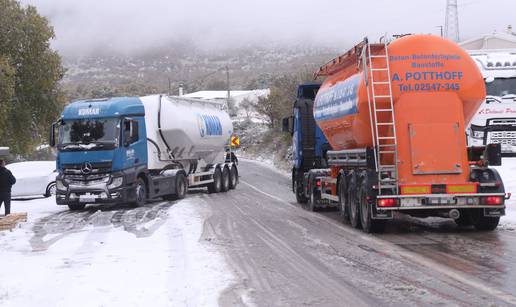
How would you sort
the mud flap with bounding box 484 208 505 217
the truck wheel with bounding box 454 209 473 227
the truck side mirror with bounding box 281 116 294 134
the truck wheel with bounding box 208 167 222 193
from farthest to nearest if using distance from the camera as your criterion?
the truck wheel with bounding box 208 167 222 193 → the truck side mirror with bounding box 281 116 294 134 → the truck wheel with bounding box 454 209 473 227 → the mud flap with bounding box 484 208 505 217

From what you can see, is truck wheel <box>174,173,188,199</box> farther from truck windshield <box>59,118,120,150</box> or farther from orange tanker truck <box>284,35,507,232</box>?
orange tanker truck <box>284,35,507,232</box>

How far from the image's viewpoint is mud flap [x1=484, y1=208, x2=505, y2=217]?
469 inches

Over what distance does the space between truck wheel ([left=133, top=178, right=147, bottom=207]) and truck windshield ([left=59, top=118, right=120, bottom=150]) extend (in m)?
1.88

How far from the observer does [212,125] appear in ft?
89.7

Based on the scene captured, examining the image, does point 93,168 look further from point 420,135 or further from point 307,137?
point 420,135

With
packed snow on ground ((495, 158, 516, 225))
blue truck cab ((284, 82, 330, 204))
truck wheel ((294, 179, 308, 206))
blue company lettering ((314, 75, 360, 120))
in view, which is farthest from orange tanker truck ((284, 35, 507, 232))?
truck wheel ((294, 179, 308, 206))

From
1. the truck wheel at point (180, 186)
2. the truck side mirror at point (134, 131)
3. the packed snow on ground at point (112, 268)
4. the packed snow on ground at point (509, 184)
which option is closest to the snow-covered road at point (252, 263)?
the packed snow on ground at point (112, 268)

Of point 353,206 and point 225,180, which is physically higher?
point 225,180

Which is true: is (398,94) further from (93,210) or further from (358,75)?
(93,210)

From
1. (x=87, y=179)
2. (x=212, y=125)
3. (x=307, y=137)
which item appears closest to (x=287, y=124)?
(x=307, y=137)

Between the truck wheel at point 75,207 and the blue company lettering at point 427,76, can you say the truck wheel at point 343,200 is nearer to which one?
the blue company lettering at point 427,76

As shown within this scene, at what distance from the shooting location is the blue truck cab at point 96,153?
18.9 m

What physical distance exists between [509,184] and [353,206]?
26.3ft

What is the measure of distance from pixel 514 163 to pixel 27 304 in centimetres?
2039
